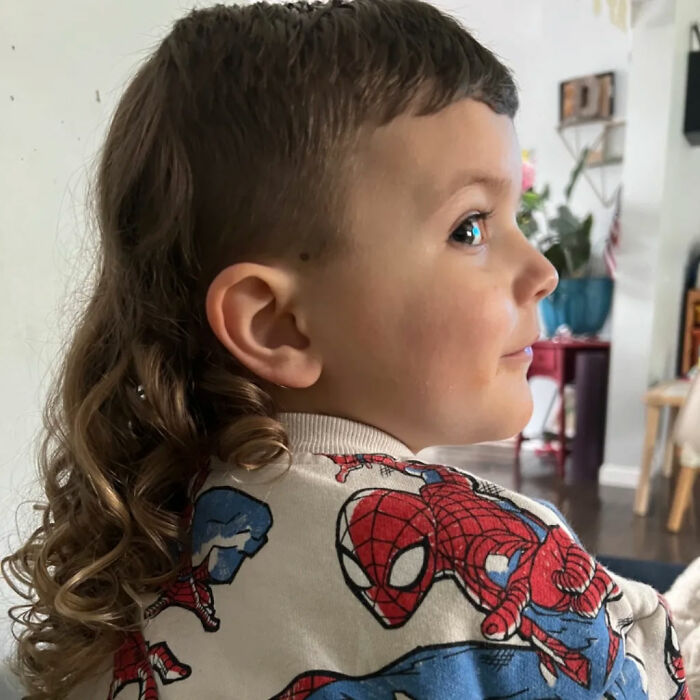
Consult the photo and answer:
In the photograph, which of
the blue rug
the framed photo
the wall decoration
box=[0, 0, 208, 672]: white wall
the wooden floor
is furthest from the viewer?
the framed photo

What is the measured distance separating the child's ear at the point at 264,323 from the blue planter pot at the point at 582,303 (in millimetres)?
2851

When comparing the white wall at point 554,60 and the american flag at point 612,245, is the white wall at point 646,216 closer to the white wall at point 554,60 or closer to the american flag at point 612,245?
the american flag at point 612,245

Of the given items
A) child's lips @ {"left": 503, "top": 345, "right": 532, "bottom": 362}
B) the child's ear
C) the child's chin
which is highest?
the child's ear

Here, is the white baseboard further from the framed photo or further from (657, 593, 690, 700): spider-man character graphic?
(657, 593, 690, 700): spider-man character graphic

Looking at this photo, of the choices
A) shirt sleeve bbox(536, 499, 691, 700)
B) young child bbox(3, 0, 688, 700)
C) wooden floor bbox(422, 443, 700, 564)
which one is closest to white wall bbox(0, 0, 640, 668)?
young child bbox(3, 0, 688, 700)

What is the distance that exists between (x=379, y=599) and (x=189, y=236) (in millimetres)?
281

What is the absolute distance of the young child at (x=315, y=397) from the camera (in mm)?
420

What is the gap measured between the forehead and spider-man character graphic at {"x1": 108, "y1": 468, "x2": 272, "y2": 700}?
0.24m

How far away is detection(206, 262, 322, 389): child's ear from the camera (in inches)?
19.2

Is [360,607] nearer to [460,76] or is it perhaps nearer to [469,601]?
[469,601]

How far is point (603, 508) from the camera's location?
103 inches

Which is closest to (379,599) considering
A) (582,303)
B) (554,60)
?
(582,303)

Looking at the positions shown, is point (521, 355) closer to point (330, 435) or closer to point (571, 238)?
point (330, 435)

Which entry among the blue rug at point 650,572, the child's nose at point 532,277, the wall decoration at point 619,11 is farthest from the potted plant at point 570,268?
the child's nose at point 532,277
